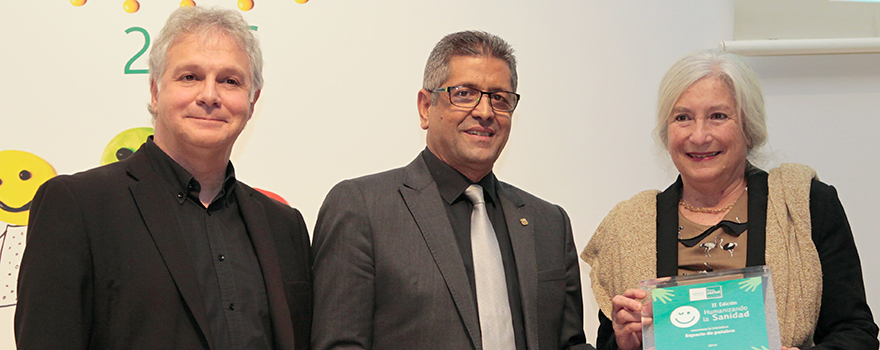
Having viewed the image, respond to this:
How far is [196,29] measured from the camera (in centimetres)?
195

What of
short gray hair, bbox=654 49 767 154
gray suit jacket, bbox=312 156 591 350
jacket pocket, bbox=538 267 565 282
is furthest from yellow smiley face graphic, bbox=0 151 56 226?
short gray hair, bbox=654 49 767 154

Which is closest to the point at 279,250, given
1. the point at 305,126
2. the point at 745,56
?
the point at 305,126

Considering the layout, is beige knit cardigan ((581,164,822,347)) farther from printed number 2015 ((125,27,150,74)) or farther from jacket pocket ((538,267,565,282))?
printed number 2015 ((125,27,150,74))

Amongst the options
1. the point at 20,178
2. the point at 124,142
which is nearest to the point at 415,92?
the point at 124,142

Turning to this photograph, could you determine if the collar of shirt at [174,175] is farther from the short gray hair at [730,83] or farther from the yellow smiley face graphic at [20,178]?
the short gray hair at [730,83]

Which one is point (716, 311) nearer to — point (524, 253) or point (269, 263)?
point (524, 253)

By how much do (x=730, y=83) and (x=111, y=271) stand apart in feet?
6.21

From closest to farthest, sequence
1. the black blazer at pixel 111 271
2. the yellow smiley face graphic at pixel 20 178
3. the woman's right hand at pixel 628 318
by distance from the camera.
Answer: the black blazer at pixel 111 271, the woman's right hand at pixel 628 318, the yellow smiley face graphic at pixel 20 178

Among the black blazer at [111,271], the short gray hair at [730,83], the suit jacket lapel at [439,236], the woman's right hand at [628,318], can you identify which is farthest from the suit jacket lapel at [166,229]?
the short gray hair at [730,83]

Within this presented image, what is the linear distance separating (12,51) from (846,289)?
3348mm

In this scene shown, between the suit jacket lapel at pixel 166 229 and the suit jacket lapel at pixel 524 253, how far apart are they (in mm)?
921

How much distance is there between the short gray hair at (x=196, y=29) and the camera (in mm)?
1945

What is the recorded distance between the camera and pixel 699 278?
1.96m

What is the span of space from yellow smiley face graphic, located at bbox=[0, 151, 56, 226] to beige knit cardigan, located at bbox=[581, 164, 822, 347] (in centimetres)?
236
